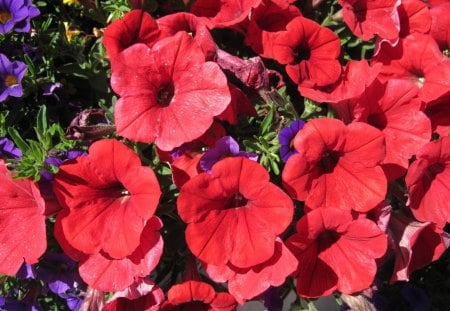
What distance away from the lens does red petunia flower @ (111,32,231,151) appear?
1.05 meters

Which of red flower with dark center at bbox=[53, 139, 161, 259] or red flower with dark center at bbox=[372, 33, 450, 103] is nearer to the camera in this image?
red flower with dark center at bbox=[53, 139, 161, 259]

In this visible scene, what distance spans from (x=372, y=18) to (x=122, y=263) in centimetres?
85

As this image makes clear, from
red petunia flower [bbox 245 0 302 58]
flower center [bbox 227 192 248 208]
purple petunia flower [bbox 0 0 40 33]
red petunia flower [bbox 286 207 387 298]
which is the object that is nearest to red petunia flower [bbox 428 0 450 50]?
red petunia flower [bbox 245 0 302 58]

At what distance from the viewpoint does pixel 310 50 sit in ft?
4.27

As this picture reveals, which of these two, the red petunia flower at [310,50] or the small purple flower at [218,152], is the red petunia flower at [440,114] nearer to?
the red petunia flower at [310,50]

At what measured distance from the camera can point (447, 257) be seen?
6.79ft

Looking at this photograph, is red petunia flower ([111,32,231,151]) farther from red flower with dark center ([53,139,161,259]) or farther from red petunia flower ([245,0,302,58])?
red petunia flower ([245,0,302,58])

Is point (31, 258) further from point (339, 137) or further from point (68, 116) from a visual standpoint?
point (339, 137)

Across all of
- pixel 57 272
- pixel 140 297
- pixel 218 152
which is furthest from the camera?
pixel 57 272

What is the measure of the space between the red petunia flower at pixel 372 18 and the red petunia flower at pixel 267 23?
13 cm

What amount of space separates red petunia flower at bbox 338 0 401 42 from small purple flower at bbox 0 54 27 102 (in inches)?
30.9

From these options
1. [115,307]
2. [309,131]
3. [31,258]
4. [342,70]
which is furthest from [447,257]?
[31,258]

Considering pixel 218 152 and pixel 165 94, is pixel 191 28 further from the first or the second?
pixel 218 152

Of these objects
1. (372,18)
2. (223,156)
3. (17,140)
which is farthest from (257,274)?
(372,18)
